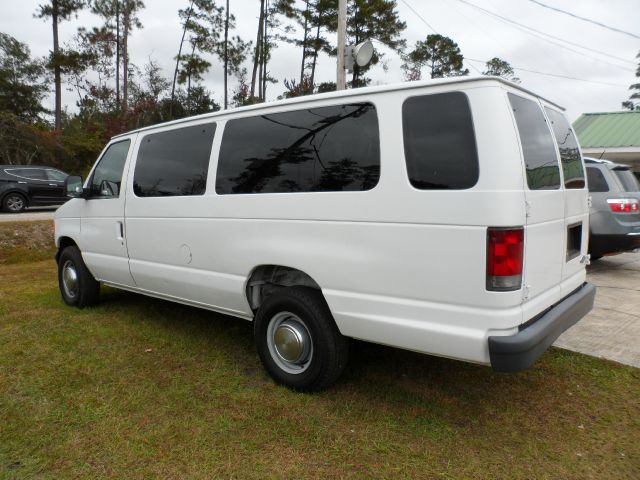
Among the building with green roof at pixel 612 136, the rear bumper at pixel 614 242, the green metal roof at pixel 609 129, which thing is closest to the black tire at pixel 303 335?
the rear bumper at pixel 614 242

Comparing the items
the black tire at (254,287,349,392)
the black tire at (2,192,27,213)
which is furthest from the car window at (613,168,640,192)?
the black tire at (2,192,27,213)

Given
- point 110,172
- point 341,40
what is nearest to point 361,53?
point 341,40

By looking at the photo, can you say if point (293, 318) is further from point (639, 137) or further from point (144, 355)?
point (639, 137)

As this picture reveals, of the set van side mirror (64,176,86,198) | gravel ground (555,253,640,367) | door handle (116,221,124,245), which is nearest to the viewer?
gravel ground (555,253,640,367)

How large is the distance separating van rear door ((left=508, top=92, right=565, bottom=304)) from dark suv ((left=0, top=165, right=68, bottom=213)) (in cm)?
1547

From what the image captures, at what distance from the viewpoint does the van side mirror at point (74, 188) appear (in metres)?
5.03

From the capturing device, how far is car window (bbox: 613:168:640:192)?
23.7 feet

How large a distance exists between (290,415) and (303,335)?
52 cm

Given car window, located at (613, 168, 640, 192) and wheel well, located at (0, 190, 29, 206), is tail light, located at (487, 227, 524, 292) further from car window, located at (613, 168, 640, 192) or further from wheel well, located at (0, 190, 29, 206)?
wheel well, located at (0, 190, 29, 206)

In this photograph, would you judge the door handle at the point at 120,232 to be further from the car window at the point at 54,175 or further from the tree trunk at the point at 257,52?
the tree trunk at the point at 257,52

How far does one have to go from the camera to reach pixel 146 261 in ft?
14.4

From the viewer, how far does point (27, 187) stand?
50.0 ft

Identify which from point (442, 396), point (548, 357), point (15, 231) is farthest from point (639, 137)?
point (15, 231)

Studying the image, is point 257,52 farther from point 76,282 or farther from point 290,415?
point 290,415
